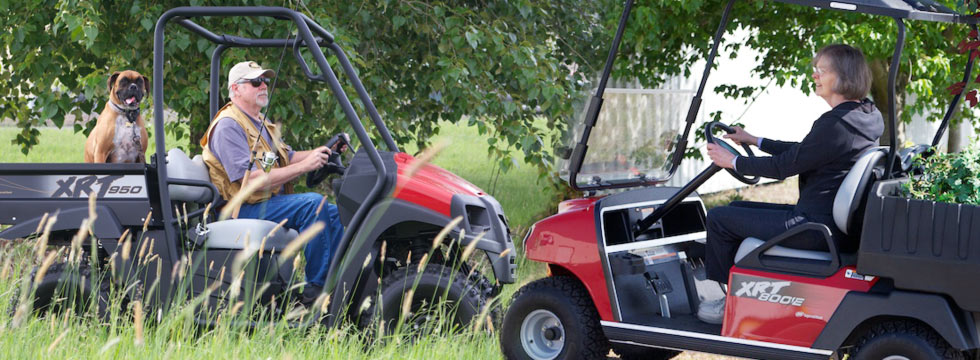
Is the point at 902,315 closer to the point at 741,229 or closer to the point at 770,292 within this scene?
the point at 770,292

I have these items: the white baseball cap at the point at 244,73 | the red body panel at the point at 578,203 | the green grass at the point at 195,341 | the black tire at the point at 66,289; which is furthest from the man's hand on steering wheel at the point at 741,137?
the black tire at the point at 66,289

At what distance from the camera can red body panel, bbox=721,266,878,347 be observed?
3.62 meters

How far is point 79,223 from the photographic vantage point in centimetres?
460

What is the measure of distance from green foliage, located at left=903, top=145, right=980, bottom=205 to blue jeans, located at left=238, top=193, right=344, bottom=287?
2425mm

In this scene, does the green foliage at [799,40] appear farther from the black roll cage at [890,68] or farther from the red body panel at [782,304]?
the red body panel at [782,304]

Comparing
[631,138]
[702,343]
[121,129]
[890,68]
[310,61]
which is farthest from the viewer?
[310,61]

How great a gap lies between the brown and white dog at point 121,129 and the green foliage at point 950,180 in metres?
3.47

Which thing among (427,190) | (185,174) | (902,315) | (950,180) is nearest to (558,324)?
(427,190)

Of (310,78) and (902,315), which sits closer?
(902,315)

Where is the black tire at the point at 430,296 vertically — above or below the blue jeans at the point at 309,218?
below

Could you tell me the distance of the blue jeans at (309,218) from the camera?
4.79m

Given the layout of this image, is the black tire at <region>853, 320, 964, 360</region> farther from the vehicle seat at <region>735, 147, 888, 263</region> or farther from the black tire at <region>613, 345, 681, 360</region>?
the black tire at <region>613, 345, 681, 360</region>

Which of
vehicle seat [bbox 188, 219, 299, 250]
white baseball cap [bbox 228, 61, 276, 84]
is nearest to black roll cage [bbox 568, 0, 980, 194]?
vehicle seat [bbox 188, 219, 299, 250]

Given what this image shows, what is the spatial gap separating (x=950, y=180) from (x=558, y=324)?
5.22 ft
